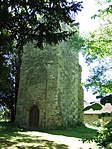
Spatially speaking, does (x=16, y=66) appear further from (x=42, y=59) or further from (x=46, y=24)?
(x=46, y=24)

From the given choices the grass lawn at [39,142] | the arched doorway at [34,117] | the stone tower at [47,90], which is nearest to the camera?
the grass lawn at [39,142]

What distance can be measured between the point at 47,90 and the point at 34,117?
105 inches

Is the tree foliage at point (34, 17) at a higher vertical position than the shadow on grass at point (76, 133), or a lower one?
higher

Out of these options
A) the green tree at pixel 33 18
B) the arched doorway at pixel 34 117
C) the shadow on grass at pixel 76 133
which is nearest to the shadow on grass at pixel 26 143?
the shadow on grass at pixel 76 133

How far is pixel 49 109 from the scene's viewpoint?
19281 mm

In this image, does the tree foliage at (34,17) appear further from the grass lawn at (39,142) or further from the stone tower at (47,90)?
the stone tower at (47,90)

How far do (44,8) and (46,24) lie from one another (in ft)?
1.93

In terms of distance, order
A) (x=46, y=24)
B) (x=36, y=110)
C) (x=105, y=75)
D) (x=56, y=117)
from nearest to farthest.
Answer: (x=46, y=24)
(x=105, y=75)
(x=56, y=117)
(x=36, y=110)

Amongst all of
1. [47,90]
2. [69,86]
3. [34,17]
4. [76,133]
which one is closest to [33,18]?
[34,17]

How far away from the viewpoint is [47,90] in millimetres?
19969

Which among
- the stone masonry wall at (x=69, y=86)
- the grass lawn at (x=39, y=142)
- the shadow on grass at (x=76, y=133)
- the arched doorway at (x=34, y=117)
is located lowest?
the shadow on grass at (x=76, y=133)

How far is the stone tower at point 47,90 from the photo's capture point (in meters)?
19.4

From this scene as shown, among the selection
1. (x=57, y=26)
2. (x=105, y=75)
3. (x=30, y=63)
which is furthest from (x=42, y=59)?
(x=57, y=26)

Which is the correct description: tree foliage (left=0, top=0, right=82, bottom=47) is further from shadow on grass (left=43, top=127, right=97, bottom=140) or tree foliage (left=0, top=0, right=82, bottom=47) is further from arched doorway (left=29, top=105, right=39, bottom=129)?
arched doorway (left=29, top=105, right=39, bottom=129)
